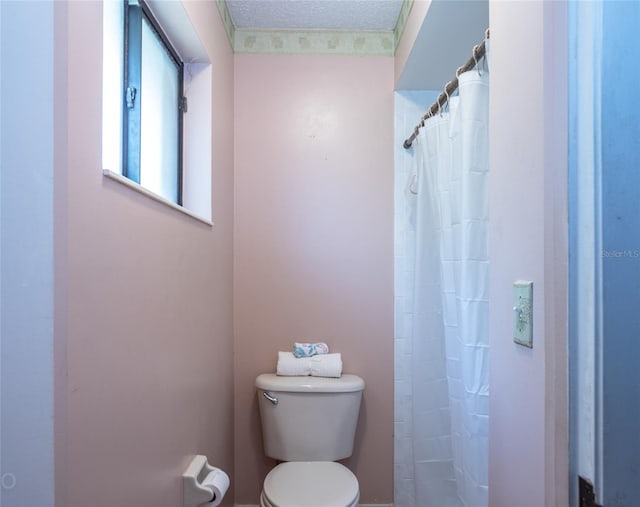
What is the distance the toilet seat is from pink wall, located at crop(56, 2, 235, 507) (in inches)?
10.7

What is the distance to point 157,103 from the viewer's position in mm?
1312

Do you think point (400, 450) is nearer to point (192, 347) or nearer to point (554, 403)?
point (192, 347)

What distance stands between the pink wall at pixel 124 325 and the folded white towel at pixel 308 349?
478 mm

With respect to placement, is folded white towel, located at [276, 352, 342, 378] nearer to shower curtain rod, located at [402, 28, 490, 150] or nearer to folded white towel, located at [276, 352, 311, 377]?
folded white towel, located at [276, 352, 311, 377]

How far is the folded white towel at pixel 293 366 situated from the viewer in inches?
72.7

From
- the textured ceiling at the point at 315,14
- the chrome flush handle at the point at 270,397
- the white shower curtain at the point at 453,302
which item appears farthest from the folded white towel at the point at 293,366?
the textured ceiling at the point at 315,14

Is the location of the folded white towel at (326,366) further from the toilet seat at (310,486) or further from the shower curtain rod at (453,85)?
the shower curtain rod at (453,85)

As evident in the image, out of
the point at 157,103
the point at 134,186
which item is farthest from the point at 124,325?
the point at 157,103

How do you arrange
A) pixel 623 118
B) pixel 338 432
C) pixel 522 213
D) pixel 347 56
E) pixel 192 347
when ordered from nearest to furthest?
1. pixel 623 118
2. pixel 522 213
3. pixel 192 347
4. pixel 338 432
5. pixel 347 56

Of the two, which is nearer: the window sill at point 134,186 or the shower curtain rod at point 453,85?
the window sill at point 134,186

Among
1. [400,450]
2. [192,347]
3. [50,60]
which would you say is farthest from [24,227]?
→ [400,450]

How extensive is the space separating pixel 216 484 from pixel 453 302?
0.96m

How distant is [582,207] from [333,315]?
147 centimetres

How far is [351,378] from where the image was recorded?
187cm
